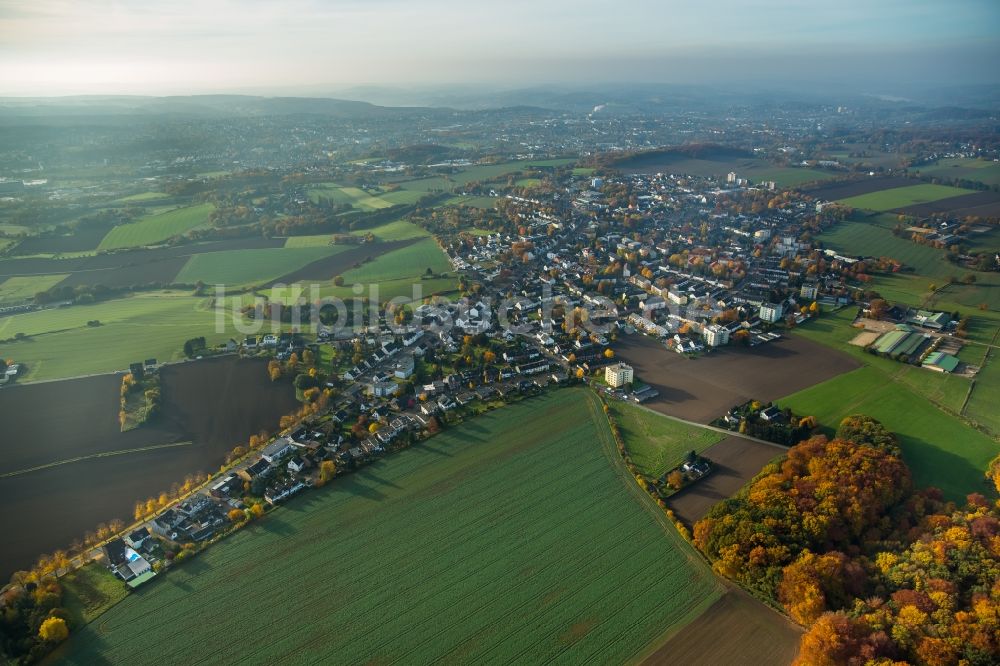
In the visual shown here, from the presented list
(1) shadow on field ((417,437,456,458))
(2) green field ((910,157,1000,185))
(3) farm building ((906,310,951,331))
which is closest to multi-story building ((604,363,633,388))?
(1) shadow on field ((417,437,456,458))

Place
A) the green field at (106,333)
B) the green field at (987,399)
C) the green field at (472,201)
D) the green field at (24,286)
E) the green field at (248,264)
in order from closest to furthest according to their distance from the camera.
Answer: the green field at (987,399) → the green field at (106,333) → the green field at (24,286) → the green field at (248,264) → the green field at (472,201)

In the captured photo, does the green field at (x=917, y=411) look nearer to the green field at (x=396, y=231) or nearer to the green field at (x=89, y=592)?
the green field at (x=89, y=592)

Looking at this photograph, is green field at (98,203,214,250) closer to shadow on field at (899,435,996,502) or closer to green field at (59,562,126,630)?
green field at (59,562,126,630)

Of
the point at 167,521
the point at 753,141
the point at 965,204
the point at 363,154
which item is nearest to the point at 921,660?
the point at 167,521

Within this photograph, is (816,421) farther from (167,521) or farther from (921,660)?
(167,521)

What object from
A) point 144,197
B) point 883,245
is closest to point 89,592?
point 883,245

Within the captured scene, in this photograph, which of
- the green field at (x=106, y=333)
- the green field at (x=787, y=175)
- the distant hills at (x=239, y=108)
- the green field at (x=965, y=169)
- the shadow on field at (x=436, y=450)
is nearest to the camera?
the shadow on field at (x=436, y=450)

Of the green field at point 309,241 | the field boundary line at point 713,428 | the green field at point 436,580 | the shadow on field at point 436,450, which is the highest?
the green field at point 309,241

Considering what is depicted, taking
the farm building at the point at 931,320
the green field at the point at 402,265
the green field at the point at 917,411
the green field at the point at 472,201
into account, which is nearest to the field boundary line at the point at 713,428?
the green field at the point at 917,411
